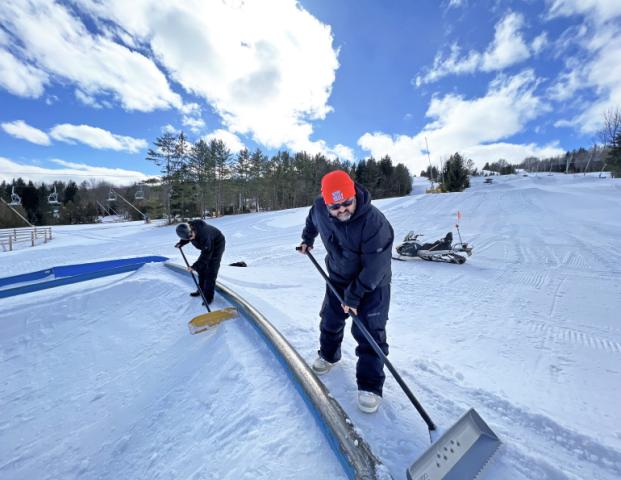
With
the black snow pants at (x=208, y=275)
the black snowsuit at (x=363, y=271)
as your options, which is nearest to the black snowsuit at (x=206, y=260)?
the black snow pants at (x=208, y=275)

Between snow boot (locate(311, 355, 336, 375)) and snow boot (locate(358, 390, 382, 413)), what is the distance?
18.5 inches

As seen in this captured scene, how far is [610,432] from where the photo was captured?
73.3 inches

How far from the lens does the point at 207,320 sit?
147 inches

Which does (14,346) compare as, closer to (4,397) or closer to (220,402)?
(4,397)

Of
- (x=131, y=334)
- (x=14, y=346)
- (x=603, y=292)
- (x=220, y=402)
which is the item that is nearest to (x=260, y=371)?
(x=220, y=402)

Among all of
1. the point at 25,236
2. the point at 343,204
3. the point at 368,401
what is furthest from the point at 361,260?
the point at 25,236

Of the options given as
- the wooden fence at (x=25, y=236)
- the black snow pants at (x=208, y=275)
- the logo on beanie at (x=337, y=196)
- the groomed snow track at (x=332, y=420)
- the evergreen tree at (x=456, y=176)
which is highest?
the evergreen tree at (x=456, y=176)

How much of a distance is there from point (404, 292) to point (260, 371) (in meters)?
3.30

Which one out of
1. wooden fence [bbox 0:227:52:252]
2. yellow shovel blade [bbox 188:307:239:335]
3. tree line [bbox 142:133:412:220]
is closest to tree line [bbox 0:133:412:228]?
tree line [bbox 142:133:412:220]

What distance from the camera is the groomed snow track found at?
60.2 inches

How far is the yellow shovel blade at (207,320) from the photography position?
366 cm

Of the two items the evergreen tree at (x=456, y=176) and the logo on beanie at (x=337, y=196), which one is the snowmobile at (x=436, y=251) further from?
the evergreen tree at (x=456, y=176)

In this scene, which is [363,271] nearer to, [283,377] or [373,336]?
[373,336]

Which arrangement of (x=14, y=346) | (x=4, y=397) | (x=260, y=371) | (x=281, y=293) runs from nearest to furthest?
(x=260, y=371) < (x=4, y=397) < (x=14, y=346) < (x=281, y=293)
